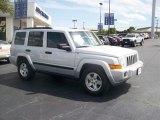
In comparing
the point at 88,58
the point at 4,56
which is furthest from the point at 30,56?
the point at 4,56

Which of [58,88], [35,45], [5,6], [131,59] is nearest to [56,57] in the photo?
[58,88]

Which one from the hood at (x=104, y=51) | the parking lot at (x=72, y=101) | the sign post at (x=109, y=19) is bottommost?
the parking lot at (x=72, y=101)

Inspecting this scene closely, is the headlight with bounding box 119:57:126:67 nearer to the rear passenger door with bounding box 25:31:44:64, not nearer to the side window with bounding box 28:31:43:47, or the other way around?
the rear passenger door with bounding box 25:31:44:64

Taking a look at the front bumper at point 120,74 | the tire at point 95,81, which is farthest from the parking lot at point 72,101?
the front bumper at point 120,74

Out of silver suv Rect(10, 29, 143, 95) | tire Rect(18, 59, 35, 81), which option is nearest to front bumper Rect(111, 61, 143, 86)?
silver suv Rect(10, 29, 143, 95)

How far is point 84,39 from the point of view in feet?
28.8

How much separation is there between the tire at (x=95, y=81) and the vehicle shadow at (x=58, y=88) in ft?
0.55

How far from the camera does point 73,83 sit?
9453mm

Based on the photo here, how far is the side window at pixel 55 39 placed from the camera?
28.2 feet

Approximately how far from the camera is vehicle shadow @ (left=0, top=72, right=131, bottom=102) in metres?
7.63

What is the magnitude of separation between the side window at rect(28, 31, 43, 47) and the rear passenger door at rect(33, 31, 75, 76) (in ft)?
0.99

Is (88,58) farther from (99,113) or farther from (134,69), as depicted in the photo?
(99,113)

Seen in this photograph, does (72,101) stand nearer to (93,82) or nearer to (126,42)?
(93,82)

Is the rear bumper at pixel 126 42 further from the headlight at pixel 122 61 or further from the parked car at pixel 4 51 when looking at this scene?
the headlight at pixel 122 61
